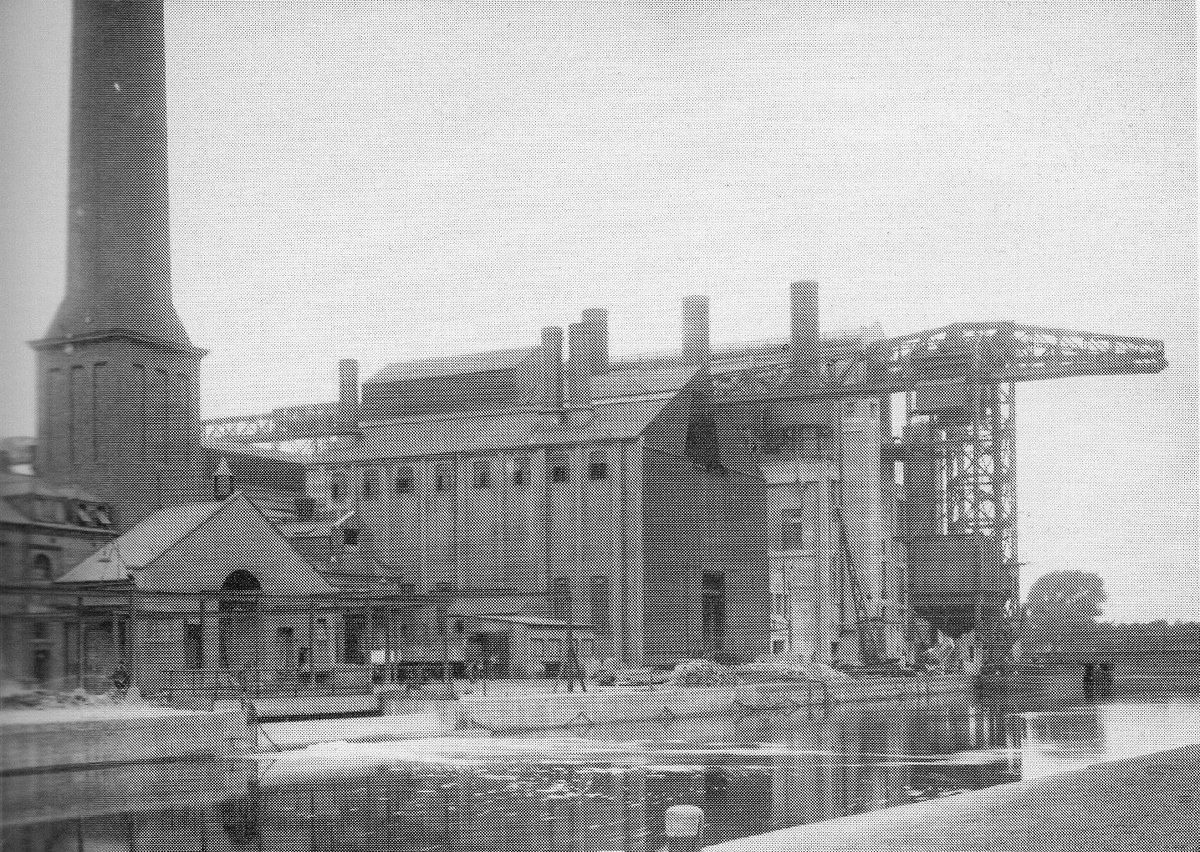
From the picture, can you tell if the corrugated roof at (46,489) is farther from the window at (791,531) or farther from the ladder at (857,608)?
the ladder at (857,608)

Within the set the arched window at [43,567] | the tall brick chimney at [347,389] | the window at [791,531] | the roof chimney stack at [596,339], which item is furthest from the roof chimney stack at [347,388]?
the arched window at [43,567]

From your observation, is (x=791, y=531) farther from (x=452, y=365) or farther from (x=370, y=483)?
(x=370, y=483)

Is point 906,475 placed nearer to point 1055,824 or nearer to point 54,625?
point 54,625

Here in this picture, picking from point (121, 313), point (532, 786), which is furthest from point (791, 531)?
point (532, 786)

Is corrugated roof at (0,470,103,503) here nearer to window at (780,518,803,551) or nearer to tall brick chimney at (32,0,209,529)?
tall brick chimney at (32,0,209,529)

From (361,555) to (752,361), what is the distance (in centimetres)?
1292

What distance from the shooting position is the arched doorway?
34.6 meters

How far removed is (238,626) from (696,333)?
59.2 ft

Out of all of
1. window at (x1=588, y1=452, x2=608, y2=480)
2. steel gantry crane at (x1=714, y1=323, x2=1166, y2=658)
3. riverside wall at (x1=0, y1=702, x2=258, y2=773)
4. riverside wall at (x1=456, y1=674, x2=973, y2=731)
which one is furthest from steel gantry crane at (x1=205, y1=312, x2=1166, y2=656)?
riverside wall at (x1=0, y1=702, x2=258, y2=773)

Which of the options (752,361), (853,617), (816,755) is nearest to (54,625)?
(816,755)

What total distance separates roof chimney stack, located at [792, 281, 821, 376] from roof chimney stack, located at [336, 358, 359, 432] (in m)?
14.0

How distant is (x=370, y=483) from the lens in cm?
4650

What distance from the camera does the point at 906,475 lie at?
172 ft

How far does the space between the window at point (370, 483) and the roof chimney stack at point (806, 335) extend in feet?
41.3
